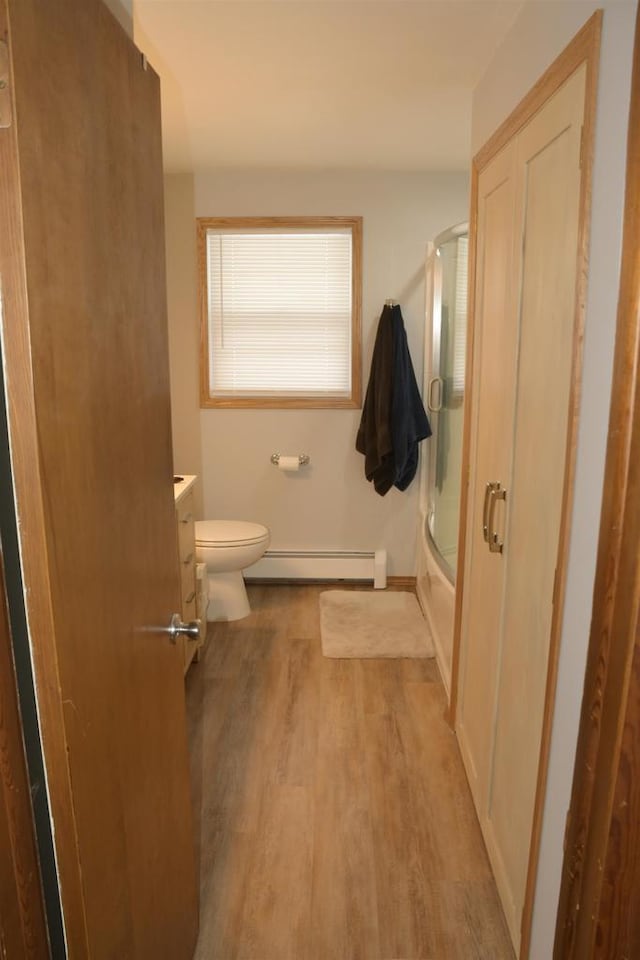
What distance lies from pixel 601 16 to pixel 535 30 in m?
0.56

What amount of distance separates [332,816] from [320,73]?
2.51 meters

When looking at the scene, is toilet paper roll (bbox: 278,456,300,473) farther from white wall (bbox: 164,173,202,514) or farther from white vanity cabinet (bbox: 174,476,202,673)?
white vanity cabinet (bbox: 174,476,202,673)

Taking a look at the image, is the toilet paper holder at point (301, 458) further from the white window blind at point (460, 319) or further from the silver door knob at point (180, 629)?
the silver door knob at point (180, 629)

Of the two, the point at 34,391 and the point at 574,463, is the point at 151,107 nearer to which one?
the point at 34,391

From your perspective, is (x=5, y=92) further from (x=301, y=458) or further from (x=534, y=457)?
(x=301, y=458)

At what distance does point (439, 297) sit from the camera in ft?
11.5

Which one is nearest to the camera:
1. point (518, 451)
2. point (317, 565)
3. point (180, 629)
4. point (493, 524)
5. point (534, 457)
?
point (180, 629)

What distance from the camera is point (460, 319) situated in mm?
3088

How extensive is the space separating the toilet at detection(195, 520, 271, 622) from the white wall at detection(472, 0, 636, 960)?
2.14m

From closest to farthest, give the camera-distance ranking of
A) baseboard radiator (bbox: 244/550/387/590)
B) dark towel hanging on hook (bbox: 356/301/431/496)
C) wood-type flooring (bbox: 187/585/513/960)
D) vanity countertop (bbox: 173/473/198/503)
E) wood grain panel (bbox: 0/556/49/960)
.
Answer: wood grain panel (bbox: 0/556/49/960) < wood-type flooring (bbox: 187/585/513/960) < vanity countertop (bbox: 173/473/198/503) < dark towel hanging on hook (bbox: 356/301/431/496) < baseboard radiator (bbox: 244/550/387/590)

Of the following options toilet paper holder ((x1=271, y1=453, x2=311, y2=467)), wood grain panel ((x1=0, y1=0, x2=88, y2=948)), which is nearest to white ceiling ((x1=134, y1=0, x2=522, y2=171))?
wood grain panel ((x1=0, y1=0, x2=88, y2=948))

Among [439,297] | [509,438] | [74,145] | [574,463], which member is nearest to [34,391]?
[74,145]

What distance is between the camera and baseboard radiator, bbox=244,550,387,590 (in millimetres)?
4004

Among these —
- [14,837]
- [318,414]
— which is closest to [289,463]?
[318,414]
